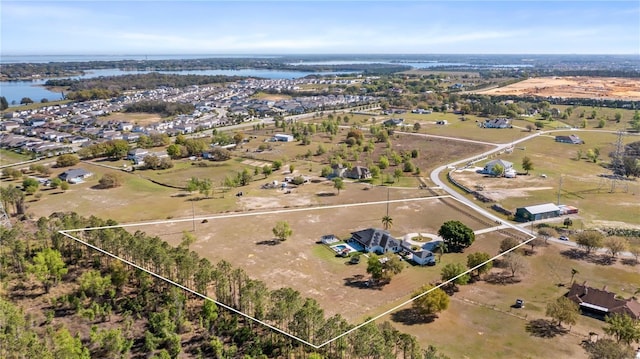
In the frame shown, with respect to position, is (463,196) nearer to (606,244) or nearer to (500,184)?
(500,184)

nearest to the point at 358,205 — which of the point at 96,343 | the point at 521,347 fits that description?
the point at 521,347

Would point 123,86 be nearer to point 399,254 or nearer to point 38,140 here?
point 38,140

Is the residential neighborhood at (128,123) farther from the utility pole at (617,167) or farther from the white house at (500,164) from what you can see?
the utility pole at (617,167)

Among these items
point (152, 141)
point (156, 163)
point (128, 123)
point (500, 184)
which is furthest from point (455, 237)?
point (128, 123)

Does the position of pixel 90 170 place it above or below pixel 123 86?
below

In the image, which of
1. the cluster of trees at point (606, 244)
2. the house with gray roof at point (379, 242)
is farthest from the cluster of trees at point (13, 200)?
the cluster of trees at point (606, 244)

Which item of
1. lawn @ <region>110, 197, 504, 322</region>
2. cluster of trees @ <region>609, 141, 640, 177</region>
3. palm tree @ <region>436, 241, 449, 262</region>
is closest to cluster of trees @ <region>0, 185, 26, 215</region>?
lawn @ <region>110, 197, 504, 322</region>
